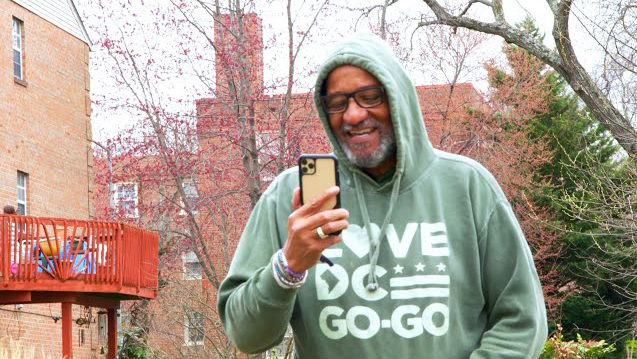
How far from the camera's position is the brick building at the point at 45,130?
24.8 meters

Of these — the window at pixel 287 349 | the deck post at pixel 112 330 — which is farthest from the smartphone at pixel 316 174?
the deck post at pixel 112 330

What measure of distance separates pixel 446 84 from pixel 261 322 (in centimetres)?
2452

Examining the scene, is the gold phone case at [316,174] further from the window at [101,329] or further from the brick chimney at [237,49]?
the window at [101,329]

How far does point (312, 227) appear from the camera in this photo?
2684 mm

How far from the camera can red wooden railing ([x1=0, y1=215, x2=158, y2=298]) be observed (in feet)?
59.4

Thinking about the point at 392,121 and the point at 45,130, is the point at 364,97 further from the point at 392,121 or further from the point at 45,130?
the point at 45,130

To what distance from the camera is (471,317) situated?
3.16 m

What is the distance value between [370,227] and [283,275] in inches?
17.3

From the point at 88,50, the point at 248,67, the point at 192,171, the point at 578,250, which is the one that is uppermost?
the point at 88,50

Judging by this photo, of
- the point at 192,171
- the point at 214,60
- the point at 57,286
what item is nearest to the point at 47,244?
the point at 57,286

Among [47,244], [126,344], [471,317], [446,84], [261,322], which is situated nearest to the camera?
[261,322]

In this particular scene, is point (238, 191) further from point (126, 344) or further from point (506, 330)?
point (506, 330)

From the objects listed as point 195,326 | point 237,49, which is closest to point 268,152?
point 237,49

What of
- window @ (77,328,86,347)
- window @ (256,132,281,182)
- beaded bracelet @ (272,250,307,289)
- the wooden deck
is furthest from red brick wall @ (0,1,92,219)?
beaded bracelet @ (272,250,307,289)
